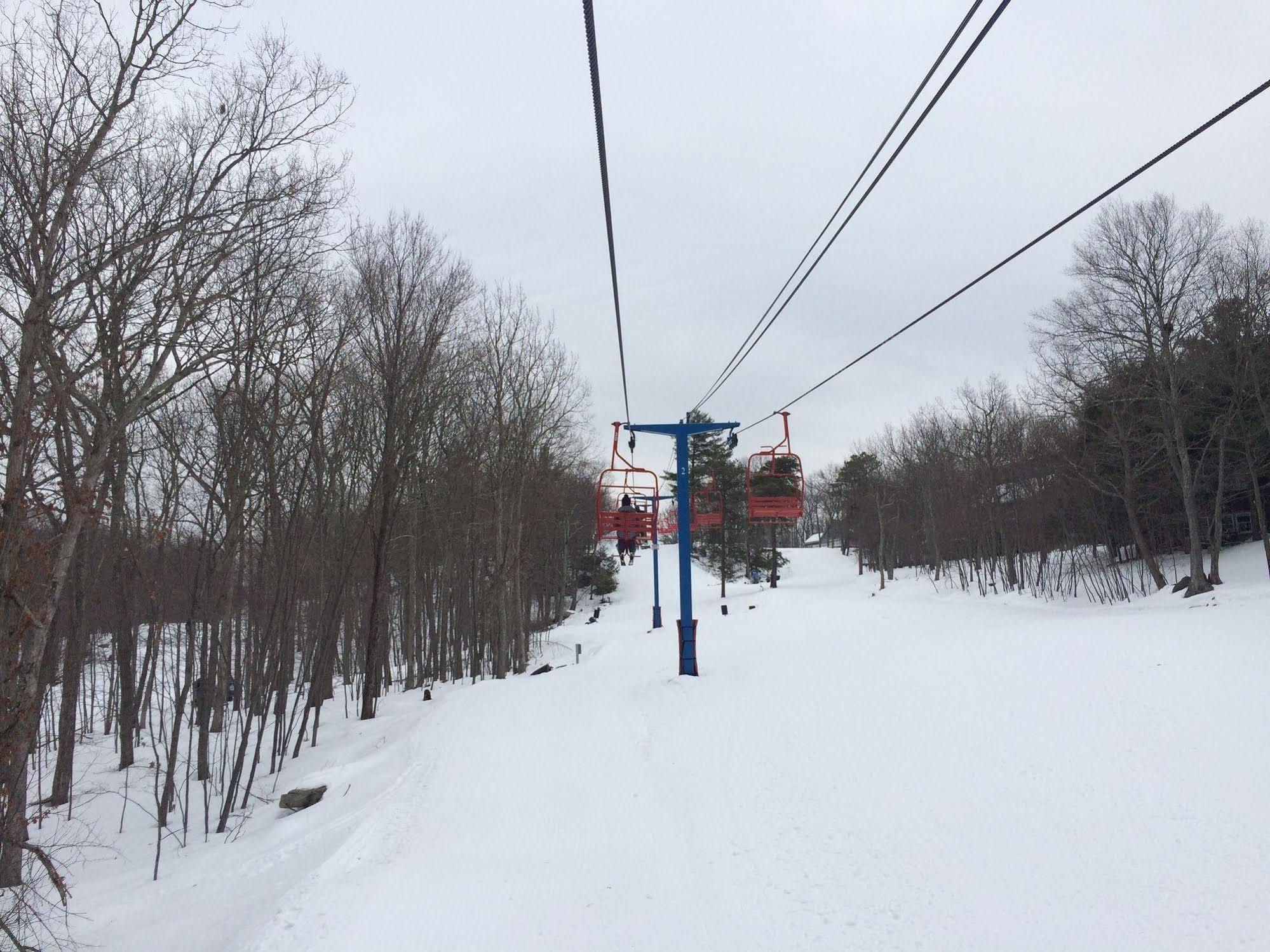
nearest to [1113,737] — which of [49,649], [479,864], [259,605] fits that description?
[479,864]

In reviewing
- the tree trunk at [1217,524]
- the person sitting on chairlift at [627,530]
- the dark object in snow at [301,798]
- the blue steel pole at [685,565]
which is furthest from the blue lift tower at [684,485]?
the tree trunk at [1217,524]

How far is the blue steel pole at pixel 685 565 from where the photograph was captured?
11.6 meters

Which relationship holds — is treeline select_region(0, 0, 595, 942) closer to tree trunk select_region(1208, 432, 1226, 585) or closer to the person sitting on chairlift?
the person sitting on chairlift

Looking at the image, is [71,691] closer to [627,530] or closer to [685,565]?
[627,530]

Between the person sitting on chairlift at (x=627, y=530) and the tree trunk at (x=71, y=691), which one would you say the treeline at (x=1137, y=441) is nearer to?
the person sitting on chairlift at (x=627, y=530)

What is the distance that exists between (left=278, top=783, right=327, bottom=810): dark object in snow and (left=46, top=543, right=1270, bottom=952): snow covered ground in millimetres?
230

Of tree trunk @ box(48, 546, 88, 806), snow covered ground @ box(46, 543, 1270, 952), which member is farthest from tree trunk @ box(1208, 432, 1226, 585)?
tree trunk @ box(48, 546, 88, 806)

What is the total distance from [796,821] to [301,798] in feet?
18.1

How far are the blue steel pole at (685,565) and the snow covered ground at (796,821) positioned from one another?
0.57 m

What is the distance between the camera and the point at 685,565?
40.3 ft

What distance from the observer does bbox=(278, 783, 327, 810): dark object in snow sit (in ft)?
25.8

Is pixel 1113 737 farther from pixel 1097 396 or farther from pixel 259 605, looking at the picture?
pixel 1097 396

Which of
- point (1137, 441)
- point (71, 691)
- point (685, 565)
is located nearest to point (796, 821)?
point (685, 565)

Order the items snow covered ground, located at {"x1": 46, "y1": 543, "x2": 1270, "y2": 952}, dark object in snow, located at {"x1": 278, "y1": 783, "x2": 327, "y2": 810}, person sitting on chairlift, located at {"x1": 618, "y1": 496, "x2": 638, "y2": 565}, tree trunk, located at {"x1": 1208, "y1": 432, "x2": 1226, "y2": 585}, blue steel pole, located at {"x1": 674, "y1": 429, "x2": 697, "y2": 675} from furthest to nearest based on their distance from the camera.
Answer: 1. tree trunk, located at {"x1": 1208, "y1": 432, "x2": 1226, "y2": 585}
2. person sitting on chairlift, located at {"x1": 618, "y1": 496, "x2": 638, "y2": 565}
3. blue steel pole, located at {"x1": 674, "y1": 429, "x2": 697, "y2": 675}
4. dark object in snow, located at {"x1": 278, "y1": 783, "x2": 327, "y2": 810}
5. snow covered ground, located at {"x1": 46, "y1": 543, "x2": 1270, "y2": 952}
